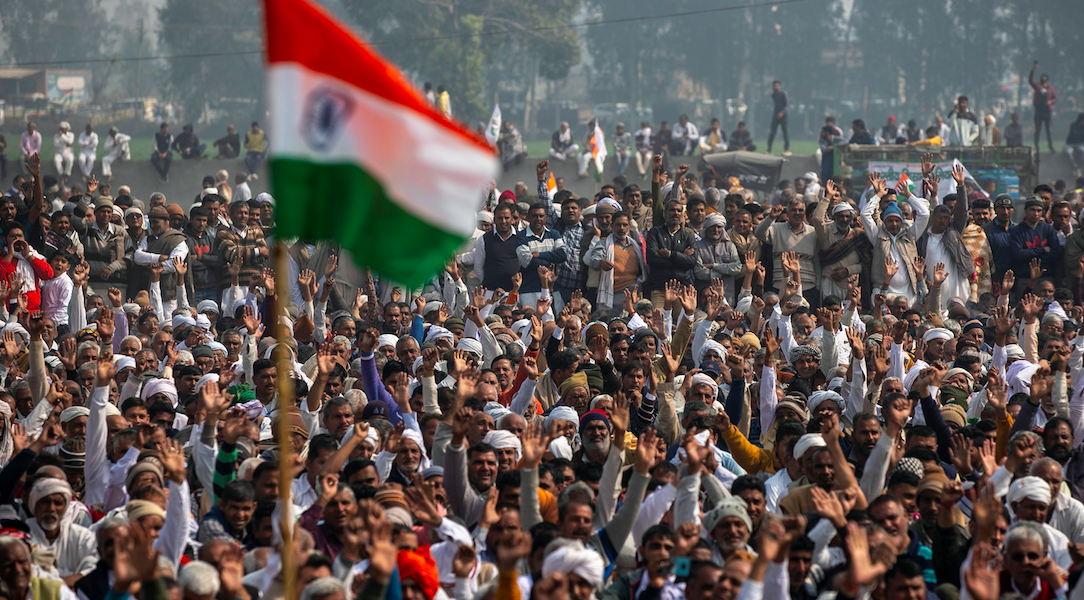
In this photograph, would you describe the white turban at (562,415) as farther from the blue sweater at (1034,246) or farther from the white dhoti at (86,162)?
the white dhoti at (86,162)

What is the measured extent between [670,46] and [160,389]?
5634 centimetres

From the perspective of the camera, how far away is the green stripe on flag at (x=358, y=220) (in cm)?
425

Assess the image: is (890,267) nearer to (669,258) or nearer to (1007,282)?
(1007,282)

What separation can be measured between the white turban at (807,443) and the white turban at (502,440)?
1456mm

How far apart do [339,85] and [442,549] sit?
2.33 meters

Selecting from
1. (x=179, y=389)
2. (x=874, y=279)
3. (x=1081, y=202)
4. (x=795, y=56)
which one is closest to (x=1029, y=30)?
(x=795, y=56)

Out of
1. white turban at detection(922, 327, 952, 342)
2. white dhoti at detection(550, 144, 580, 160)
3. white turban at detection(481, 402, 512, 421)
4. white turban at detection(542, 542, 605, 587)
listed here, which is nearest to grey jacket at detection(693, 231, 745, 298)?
white turban at detection(922, 327, 952, 342)

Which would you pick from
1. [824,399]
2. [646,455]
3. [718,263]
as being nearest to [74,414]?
[646,455]

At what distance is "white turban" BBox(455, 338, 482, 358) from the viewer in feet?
31.7

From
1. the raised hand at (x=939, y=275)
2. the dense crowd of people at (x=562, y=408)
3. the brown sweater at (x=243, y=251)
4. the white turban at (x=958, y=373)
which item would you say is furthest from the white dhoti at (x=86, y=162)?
the white turban at (x=958, y=373)

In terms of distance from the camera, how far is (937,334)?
9922 millimetres

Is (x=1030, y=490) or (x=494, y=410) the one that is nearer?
(x=1030, y=490)

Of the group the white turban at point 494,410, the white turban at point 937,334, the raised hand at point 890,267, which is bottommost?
the white turban at point 494,410

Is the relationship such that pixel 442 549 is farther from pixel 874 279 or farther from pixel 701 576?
pixel 874 279
